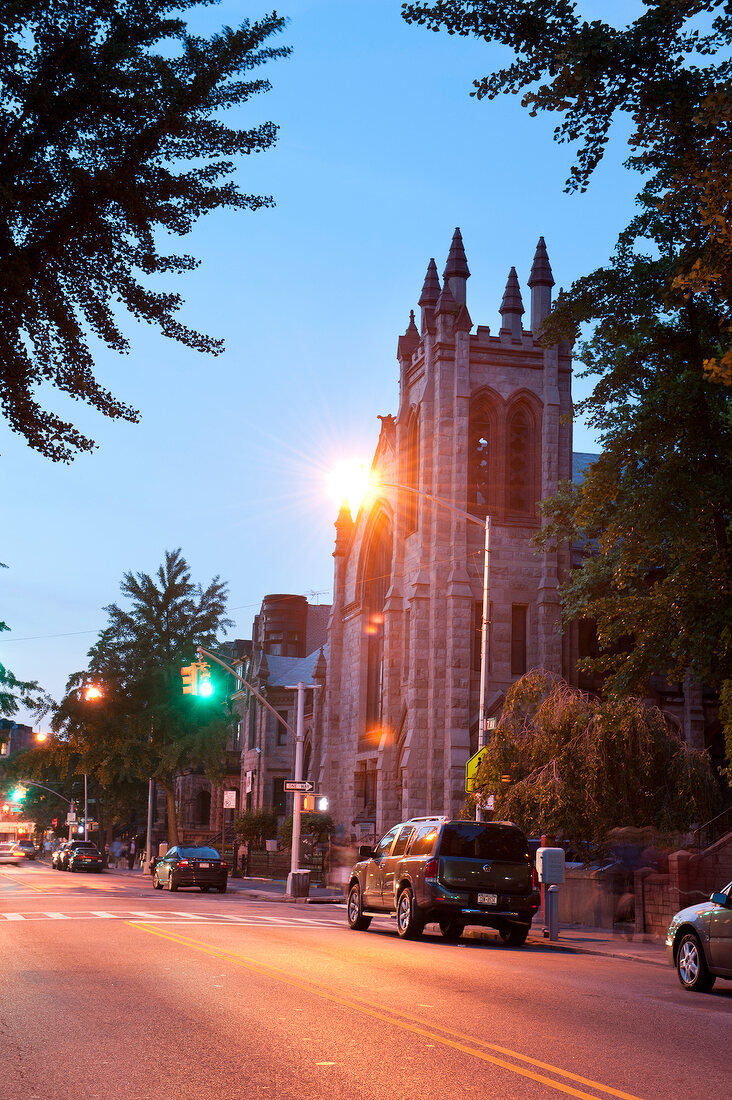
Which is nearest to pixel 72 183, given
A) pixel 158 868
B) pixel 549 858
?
pixel 549 858

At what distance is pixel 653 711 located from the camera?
28875 mm

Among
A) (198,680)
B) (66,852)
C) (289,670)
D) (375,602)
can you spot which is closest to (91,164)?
(198,680)

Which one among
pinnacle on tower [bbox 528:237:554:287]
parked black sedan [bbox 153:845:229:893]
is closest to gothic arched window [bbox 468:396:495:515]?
pinnacle on tower [bbox 528:237:554:287]

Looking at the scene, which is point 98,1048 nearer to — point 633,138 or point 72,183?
point 72,183

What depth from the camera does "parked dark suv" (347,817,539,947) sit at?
18078mm

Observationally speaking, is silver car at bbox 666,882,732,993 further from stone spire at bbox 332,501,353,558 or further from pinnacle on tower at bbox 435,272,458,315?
stone spire at bbox 332,501,353,558

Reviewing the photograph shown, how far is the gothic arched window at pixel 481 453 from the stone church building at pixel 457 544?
5cm

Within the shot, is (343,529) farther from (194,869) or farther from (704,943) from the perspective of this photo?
(704,943)

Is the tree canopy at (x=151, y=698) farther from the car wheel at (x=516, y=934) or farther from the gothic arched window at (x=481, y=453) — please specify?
the car wheel at (x=516, y=934)

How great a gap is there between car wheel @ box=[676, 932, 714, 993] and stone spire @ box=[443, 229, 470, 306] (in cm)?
3885

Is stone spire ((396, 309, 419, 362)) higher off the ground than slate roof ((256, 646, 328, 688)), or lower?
higher

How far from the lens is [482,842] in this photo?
61.2ft

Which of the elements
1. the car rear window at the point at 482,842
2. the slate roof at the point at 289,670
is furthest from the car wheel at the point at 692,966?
the slate roof at the point at 289,670

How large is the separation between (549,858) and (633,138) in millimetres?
11845
